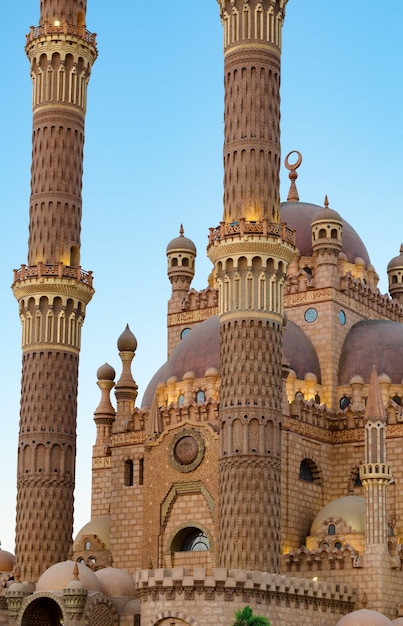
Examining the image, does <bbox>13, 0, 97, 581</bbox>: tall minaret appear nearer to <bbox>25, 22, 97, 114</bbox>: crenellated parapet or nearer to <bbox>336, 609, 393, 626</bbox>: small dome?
<bbox>25, 22, 97, 114</bbox>: crenellated parapet

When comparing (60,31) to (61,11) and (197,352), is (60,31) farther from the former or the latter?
(197,352)

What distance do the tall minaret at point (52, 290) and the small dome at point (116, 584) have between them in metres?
2.81

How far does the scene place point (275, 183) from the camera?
37156mm

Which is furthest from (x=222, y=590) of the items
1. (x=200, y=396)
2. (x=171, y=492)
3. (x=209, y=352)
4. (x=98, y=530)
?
(x=98, y=530)

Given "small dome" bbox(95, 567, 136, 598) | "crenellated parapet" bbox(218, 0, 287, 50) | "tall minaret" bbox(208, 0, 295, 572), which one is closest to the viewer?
"tall minaret" bbox(208, 0, 295, 572)

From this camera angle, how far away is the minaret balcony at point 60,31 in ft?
142

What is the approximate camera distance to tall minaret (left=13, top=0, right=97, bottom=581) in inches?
1567

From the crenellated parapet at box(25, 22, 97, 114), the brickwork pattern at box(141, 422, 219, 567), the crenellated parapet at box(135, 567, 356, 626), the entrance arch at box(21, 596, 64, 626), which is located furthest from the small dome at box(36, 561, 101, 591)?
the crenellated parapet at box(25, 22, 97, 114)

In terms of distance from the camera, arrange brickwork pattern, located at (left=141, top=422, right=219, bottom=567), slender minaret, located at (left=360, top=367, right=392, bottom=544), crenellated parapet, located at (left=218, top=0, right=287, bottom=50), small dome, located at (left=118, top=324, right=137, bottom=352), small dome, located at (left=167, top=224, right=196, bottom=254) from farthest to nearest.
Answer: small dome, located at (left=167, top=224, right=196, bottom=254) < small dome, located at (left=118, top=324, right=137, bottom=352) < brickwork pattern, located at (left=141, top=422, right=219, bottom=567) < crenellated parapet, located at (left=218, top=0, right=287, bottom=50) < slender minaret, located at (left=360, top=367, right=392, bottom=544)

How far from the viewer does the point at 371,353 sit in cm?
4431

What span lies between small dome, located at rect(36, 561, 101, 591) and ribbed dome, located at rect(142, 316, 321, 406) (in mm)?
9192

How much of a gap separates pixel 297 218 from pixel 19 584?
19.1 m

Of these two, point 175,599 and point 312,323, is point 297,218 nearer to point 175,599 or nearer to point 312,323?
point 312,323

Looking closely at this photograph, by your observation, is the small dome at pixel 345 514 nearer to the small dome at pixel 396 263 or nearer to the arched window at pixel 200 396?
the arched window at pixel 200 396
